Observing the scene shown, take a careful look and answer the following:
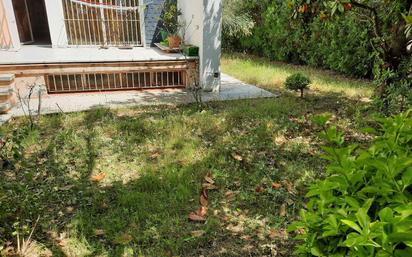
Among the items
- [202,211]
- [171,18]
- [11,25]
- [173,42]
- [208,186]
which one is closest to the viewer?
[202,211]

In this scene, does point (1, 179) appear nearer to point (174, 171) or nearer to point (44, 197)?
point (44, 197)

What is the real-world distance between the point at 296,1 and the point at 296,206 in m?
2.73

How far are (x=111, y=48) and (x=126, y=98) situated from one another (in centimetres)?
272

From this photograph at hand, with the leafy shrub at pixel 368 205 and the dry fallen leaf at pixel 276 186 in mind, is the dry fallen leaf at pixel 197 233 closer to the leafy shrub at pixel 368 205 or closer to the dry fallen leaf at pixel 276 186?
the dry fallen leaf at pixel 276 186

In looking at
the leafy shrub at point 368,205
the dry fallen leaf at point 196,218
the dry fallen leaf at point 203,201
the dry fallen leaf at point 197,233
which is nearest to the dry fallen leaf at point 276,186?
the dry fallen leaf at point 203,201

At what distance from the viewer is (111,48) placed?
27.6 ft

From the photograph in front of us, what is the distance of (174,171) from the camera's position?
348 cm

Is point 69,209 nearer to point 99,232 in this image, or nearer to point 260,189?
point 99,232

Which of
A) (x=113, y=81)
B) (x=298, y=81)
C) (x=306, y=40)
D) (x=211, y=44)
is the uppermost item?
(x=211, y=44)

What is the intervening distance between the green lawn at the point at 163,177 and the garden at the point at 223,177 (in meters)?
0.01

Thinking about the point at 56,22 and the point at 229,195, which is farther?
the point at 56,22

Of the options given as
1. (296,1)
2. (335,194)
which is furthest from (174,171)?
(296,1)

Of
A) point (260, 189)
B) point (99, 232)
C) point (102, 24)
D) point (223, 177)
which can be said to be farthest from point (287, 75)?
point (99, 232)

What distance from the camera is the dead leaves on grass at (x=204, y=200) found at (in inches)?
110
